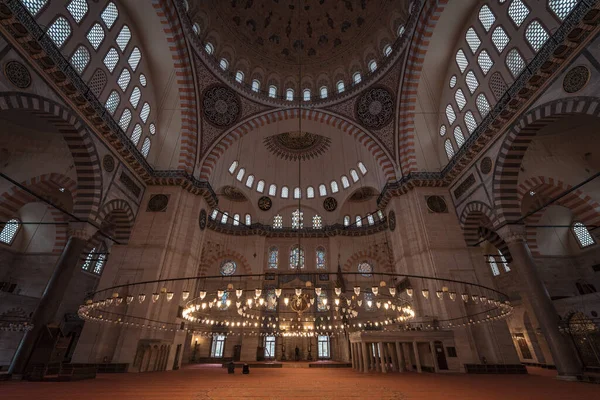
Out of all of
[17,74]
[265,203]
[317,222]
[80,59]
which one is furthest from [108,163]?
[317,222]

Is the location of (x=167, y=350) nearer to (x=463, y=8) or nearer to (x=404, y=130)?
(x=404, y=130)

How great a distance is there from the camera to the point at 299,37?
16766mm

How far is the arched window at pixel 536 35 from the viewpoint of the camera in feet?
26.4

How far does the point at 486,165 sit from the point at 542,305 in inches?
194

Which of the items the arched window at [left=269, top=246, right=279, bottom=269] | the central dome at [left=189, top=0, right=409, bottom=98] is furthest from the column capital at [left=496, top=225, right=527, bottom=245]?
the arched window at [left=269, top=246, right=279, bottom=269]

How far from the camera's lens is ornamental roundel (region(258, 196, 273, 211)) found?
2109 centimetres

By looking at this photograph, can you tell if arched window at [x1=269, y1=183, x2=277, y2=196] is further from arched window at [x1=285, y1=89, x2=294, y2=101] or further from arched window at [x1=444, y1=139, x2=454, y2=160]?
arched window at [x1=444, y1=139, x2=454, y2=160]

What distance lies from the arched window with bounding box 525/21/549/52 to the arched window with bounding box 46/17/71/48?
541 inches

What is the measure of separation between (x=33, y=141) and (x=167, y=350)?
974 cm

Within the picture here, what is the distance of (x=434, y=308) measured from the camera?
11.1 metres

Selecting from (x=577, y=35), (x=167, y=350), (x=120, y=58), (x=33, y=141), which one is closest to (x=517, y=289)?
(x=577, y=35)

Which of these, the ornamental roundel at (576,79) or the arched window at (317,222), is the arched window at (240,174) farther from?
the ornamental roundel at (576,79)

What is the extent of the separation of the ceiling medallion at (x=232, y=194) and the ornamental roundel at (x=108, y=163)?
33.6 ft

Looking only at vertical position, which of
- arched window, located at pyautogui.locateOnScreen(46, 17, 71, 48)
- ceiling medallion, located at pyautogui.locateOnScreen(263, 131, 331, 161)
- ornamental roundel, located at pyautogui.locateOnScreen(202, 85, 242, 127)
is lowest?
arched window, located at pyautogui.locateOnScreen(46, 17, 71, 48)
